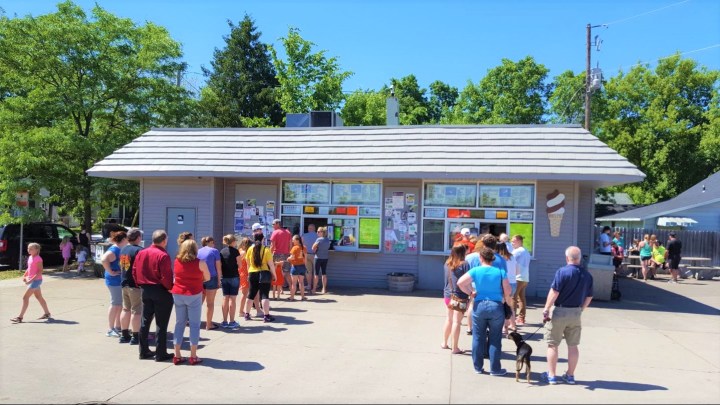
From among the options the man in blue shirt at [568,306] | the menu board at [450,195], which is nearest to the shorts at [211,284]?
the man in blue shirt at [568,306]

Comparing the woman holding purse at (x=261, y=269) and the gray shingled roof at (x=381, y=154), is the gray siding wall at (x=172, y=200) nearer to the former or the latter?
the gray shingled roof at (x=381, y=154)

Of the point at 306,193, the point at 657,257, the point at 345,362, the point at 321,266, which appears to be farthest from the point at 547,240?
the point at 657,257

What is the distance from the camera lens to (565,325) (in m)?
6.37

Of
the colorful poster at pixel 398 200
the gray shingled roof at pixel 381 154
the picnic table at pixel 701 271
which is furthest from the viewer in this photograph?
the picnic table at pixel 701 271

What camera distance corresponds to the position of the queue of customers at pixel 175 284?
7.18 meters

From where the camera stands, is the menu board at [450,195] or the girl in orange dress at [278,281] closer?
the girl in orange dress at [278,281]

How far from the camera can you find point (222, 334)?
350 inches

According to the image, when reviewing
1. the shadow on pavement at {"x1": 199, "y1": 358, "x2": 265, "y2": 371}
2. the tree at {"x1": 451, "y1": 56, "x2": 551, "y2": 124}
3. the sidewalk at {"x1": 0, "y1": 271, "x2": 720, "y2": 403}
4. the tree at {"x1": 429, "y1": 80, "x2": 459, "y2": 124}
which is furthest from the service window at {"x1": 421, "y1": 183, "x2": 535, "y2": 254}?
the tree at {"x1": 429, "y1": 80, "x2": 459, "y2": 124}

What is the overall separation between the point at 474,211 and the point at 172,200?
26.9 feet

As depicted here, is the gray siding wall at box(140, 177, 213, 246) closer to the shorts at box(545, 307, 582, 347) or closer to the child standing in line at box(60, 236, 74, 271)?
the child standing in line at box(60, 236, 74, 271)

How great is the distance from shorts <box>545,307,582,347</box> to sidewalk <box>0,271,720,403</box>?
57 centimetres

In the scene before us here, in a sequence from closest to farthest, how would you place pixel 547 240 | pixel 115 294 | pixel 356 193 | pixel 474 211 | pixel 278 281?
1. pixel 115 294
2. pixel 278 281
3. pixel 547 240
4. pixel 474 211
5. pixel 356 193

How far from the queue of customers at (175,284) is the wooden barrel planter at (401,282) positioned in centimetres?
389

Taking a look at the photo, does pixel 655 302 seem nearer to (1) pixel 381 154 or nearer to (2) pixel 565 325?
(1) pixel 381 154
